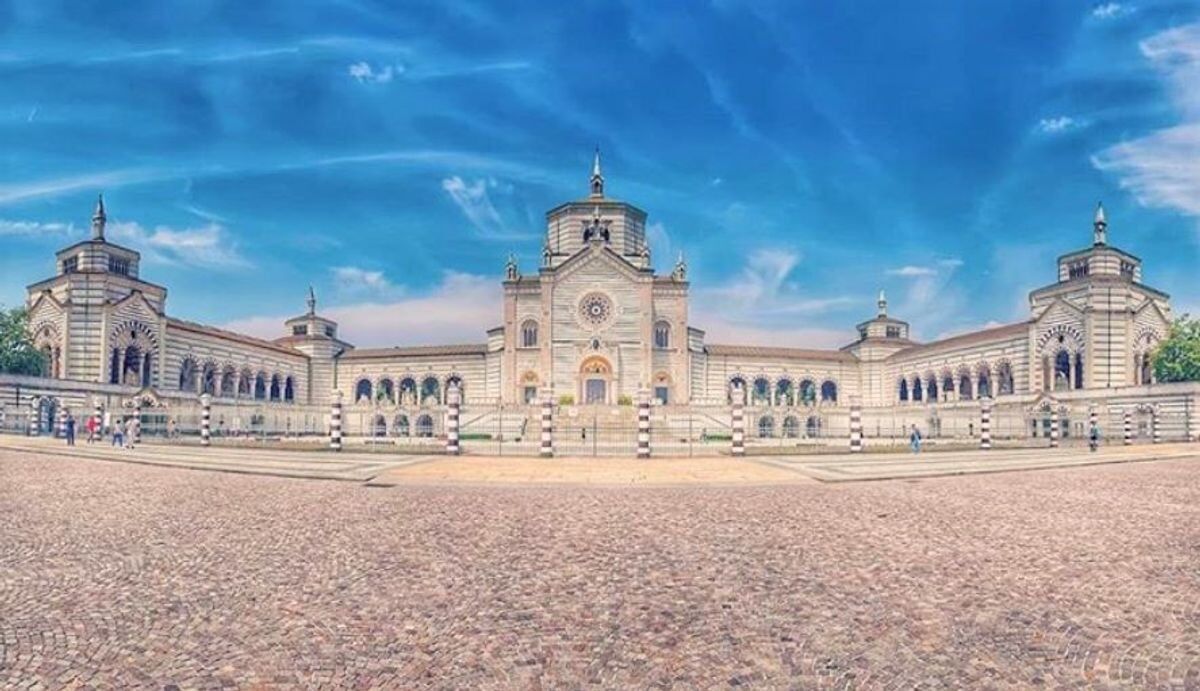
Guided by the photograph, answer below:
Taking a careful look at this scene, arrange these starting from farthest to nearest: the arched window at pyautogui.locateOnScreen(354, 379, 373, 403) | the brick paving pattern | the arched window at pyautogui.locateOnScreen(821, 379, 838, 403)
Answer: the arched window at pyautogui.locateOnScreen(821, 379, 838, 403)
the arched window at pyautogui.locateOnScreen(354, 379, 373, 403)
the brick paving pattern

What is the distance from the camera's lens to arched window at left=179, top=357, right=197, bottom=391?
55647mm

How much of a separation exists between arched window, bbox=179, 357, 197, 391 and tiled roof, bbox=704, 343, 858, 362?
43439 millimetres

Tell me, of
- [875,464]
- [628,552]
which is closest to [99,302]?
[875,464]

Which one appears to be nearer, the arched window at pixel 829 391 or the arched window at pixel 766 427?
the arched window at pixel 766 427

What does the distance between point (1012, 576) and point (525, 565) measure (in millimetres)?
4860

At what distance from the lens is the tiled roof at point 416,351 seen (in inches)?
2692

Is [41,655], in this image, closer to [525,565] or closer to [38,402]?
[525,565]

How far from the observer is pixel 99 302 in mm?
49094

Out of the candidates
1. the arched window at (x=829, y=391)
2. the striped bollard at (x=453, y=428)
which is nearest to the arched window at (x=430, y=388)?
the arched window at (x=829, y=391)

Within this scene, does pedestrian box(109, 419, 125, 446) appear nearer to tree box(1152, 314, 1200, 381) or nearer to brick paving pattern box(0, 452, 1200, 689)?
brick paving pattern box(0, 452, 1200, 689)

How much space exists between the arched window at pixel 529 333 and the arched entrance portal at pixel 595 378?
507 cm

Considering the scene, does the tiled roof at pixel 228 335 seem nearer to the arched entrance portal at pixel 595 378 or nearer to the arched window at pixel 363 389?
the arched window at pixel 363 389

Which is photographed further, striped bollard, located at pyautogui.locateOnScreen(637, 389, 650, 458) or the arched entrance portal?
the arched entrance portal

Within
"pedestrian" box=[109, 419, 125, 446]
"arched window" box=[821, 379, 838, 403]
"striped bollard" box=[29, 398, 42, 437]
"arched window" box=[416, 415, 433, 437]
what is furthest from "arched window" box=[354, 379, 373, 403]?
"arched window" box=[821, 379, 838, 403]
